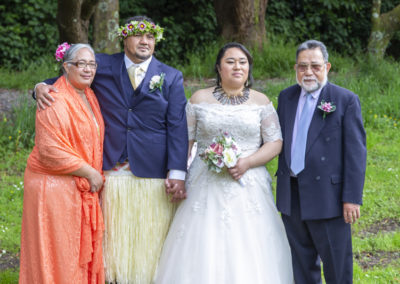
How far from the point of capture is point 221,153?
382cm

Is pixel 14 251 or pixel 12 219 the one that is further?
pixel 12 219

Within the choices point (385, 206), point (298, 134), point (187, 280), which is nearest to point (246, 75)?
point (298, 134)

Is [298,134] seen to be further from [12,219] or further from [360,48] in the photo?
[360,48]

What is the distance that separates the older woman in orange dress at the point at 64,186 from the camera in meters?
3.80

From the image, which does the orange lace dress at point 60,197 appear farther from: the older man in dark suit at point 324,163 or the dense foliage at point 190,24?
the dense foliage at point 190,24

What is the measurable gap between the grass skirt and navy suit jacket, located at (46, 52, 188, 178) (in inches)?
4.4

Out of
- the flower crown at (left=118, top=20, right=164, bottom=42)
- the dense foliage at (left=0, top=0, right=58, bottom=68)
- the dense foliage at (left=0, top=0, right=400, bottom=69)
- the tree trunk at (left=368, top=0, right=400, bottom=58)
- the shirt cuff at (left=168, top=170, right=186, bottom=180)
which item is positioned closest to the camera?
the flower crown at (left=118, top=20, right=164, bottom=42)

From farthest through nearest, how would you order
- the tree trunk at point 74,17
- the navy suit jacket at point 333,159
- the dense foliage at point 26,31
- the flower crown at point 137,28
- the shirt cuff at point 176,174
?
the dense foliage at point 26,31, the tree trunk at point 74,17, the shirt cuff at point 176,174, the flower crown at point 137,28, the navy suit jacket at point 333,159

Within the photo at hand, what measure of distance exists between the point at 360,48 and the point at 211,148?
1018 centimetres

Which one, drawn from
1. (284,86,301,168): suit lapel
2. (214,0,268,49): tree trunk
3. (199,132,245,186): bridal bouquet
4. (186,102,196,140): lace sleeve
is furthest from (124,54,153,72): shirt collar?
(214,0,268,49): tree trunk

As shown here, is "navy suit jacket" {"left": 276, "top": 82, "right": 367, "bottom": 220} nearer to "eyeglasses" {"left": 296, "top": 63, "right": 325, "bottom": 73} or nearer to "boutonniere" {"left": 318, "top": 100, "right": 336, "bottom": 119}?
"boutonniere" {"left": 318, "top": 100, "right": 336, "bottom": 119}

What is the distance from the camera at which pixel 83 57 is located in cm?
389

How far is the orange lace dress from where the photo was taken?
3.80 m

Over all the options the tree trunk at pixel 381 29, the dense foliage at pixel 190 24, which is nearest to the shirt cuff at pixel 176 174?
the dense foliage at pixel 190 24
